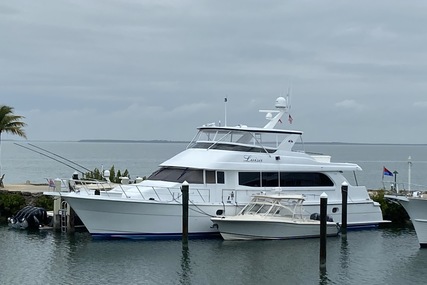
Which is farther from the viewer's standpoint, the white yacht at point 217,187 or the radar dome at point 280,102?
the radar dome at point 280,102

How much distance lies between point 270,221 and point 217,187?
2557 millimetres

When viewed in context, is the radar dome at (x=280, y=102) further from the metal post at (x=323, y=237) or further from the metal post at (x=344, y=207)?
the metal post at (x=323, y=237)

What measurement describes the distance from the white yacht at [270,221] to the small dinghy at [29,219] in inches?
316

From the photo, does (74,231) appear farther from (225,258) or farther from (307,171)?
(307,171)

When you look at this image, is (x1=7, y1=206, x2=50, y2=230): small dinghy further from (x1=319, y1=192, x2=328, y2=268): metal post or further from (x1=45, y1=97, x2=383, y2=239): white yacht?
(x1=319, y1=192, x2=328, y2=268): metal post

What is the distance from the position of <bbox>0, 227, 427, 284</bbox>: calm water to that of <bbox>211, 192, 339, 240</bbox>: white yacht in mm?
347

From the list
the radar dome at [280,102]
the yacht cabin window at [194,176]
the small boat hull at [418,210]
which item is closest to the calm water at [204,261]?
the small boat hull at [418,210]

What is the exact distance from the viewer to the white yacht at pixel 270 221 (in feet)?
86.2

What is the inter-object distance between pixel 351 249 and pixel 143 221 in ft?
25.3

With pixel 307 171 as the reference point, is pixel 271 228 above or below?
below

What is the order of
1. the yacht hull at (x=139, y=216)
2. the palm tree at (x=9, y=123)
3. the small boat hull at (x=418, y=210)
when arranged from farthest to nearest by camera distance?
the palm tree at (x=9, y=123) → the yacht hull at (x=139, y=216) → the small boat hull at (x=418, y=210)

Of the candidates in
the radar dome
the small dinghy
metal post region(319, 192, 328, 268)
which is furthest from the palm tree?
metal post region(319, 192, 328, 268)

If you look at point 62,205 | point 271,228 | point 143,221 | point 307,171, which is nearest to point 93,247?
point 143,221

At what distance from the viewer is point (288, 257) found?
79.8ft
